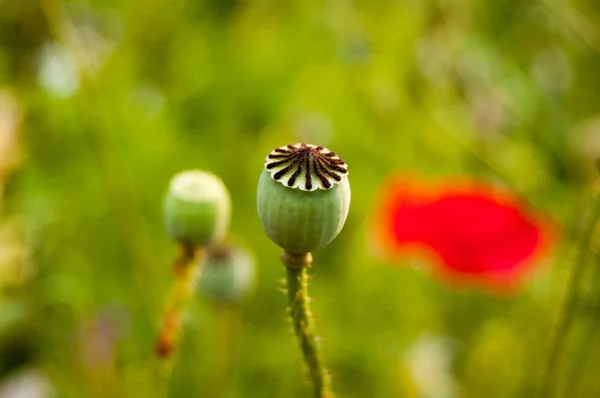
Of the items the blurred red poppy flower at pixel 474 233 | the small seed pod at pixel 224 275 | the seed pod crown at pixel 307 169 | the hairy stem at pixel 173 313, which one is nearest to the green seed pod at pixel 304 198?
the seed pod crown at pixel 307 169

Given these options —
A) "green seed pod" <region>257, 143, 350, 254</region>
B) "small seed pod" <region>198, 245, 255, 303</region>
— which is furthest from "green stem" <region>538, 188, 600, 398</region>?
"small seed pod" <region>198, 245, 255, 303</region>

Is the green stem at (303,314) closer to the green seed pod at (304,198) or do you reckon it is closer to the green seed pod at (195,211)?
the green seed pod at (304,198)

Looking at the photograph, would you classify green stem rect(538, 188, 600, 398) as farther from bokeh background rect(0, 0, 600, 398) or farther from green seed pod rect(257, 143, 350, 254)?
bokeh background rect(0, 0, 600, 398)

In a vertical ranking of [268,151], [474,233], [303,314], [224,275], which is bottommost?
[303,314]

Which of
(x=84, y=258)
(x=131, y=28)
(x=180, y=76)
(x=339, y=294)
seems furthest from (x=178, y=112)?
(x=339, y=294)

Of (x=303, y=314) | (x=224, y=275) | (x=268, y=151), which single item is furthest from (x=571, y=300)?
(x=268, y=151)

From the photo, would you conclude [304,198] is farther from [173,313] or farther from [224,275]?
[224,275]
